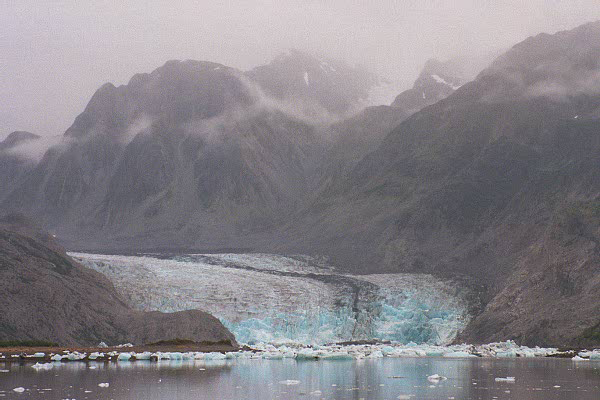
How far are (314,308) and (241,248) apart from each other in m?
83.1

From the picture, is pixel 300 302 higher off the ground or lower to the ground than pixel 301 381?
higher

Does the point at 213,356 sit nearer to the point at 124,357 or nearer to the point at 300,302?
the point at 124,357

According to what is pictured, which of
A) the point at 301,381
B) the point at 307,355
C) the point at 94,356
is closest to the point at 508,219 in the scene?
the point at 307,355

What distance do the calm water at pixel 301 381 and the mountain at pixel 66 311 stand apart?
19.0 metres

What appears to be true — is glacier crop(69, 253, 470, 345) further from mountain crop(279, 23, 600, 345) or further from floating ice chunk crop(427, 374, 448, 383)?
floating ice chunk crop(427, 374, 448, 383)

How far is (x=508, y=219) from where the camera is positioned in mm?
154000

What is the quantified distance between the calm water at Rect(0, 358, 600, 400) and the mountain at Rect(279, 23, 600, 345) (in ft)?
114

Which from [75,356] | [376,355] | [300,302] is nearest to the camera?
[75,356]

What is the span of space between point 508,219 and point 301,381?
10917cm

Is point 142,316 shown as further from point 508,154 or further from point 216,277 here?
point 508,154

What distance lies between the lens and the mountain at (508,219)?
106 m

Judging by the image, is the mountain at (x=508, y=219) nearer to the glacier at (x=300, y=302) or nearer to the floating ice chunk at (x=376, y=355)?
the glacier at (x=300, y=302)

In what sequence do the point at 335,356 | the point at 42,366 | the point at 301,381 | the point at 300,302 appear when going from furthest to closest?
1. the point at 300,302
2. the point at 335,356
3. the point at 42,366
4. the point at 301,381

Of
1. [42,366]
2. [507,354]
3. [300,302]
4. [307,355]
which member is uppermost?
[300,302]
